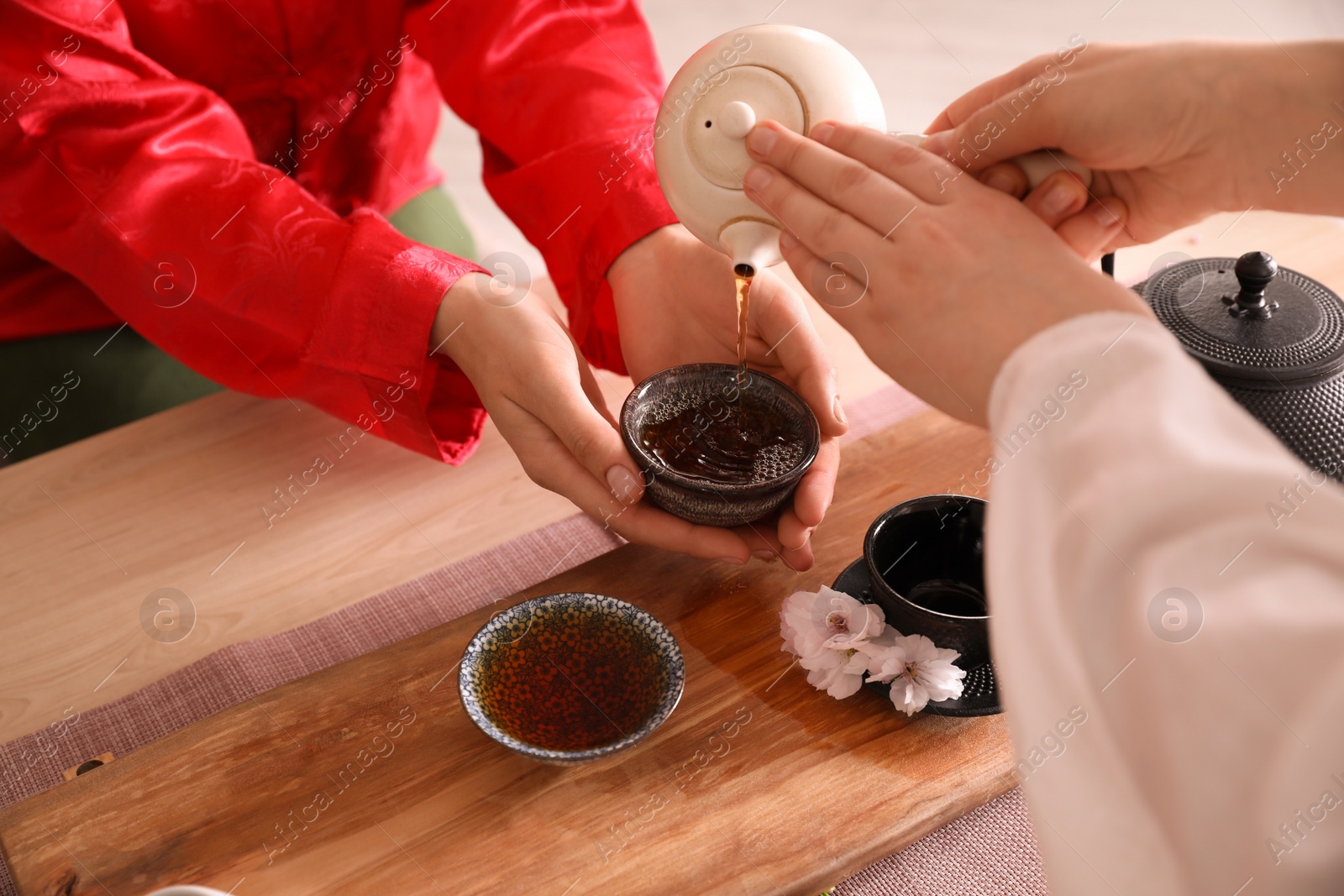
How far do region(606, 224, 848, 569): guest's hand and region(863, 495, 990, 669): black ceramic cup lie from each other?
0.42ft

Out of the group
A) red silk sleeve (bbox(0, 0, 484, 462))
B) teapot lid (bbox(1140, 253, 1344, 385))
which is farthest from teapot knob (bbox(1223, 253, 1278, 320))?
red silk sleeve (bbox(0, 0, 484, 462))

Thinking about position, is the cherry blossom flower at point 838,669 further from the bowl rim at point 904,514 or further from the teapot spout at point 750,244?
the teapot spout at point 750,244

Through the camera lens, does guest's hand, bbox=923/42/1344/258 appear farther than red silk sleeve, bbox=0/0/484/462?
No

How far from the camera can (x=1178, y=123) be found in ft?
3.03

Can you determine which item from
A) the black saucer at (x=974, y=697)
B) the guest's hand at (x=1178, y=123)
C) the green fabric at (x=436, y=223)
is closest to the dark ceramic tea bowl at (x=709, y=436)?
the black saucer at (x=974, y=697)

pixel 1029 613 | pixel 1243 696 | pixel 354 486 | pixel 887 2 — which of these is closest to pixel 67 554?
pixel 354 486

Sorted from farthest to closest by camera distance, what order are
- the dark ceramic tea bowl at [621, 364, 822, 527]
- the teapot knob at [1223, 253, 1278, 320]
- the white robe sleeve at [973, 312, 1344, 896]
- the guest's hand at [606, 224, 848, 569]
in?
the guest's hand at [606, 224, 848, 569]
the teapot knob at [1223, 253, 1278, 320]
the dark ceramic tea bowl at [621, 364, 822, 527]
the white robe sleeve at [973, 312, 1344, 896]

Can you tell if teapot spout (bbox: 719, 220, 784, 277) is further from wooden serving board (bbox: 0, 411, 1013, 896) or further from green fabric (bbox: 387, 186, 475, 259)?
green fabric (bbox: 387, 186, 475, 259)

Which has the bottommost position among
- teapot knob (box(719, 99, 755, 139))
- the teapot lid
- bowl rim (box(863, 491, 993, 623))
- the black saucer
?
the black saucer

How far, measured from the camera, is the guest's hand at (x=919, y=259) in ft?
2.59

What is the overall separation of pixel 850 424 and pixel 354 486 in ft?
2.32

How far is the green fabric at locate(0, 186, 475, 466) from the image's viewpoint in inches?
62.4

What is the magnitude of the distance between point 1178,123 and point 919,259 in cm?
30

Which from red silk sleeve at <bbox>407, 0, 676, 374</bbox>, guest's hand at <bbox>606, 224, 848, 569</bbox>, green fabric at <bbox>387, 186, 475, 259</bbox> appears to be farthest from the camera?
green fabric at <bbox>387, 186, 475, 259</bbox>
